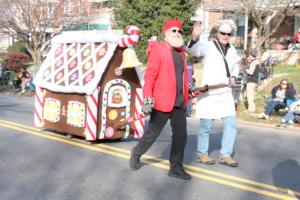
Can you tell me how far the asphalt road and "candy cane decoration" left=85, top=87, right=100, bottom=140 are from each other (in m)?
0.22

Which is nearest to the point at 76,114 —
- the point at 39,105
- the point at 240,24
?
the point at 39,105

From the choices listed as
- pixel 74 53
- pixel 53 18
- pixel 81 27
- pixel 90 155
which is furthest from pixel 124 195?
pixel 81 27

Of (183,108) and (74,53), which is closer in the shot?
(183,108)

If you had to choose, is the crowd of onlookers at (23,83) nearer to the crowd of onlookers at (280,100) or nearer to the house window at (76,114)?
the crowd of onlookers at (280,100)

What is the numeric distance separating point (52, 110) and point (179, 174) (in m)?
3.61

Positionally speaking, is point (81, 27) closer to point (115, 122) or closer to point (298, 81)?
point (298, 81)

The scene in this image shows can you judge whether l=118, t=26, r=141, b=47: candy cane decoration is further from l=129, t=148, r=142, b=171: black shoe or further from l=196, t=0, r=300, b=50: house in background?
l=196, t=0, r=300, b=50: house in background

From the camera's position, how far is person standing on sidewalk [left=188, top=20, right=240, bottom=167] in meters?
6.95

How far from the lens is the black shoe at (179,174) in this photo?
633 cm

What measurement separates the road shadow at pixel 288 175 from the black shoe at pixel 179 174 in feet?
3.58

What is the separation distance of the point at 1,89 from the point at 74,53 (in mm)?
18121

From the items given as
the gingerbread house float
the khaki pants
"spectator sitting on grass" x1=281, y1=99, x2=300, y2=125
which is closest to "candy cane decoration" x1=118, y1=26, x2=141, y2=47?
the gingerbread house float

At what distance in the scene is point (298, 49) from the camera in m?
26.4

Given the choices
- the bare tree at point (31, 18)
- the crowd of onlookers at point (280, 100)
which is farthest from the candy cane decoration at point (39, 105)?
the bare tree at point (31, 18)
